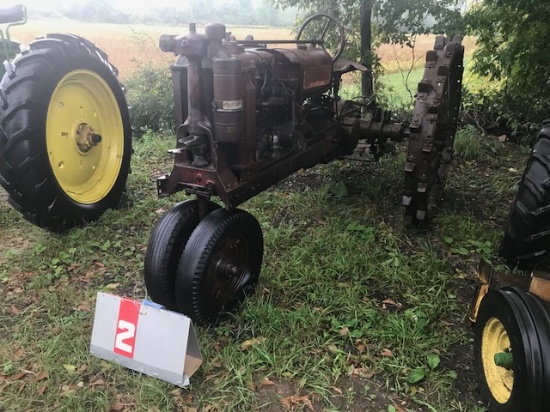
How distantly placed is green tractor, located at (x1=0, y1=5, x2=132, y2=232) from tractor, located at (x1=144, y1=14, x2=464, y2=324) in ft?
3.90

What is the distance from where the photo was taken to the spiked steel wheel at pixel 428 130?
3285mm

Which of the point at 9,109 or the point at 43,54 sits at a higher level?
the point at 43,54

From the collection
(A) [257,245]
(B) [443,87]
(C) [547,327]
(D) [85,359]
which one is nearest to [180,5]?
(B) [443,87]

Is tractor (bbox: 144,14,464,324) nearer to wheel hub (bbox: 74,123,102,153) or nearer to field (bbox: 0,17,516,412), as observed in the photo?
field (bbox: 0,17,516,412)

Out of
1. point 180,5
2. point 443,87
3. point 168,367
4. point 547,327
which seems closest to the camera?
point 547,327

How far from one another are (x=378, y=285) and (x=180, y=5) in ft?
16.8

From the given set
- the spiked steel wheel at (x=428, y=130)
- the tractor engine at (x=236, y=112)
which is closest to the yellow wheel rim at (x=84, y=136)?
the tractor engine at (x=236, y=112)

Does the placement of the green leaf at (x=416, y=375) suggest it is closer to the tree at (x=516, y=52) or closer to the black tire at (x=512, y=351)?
the black tire at (x=512, y=351)

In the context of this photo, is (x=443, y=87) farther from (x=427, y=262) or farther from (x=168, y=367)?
(x=168, y=367)

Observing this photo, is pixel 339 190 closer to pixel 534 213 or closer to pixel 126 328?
pixel 534 213

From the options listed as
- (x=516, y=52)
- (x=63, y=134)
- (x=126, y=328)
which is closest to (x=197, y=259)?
(x=126, y=328)

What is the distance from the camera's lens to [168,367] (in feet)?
7.34

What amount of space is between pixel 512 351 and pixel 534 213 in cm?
101

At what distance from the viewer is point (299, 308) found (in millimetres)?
2828
